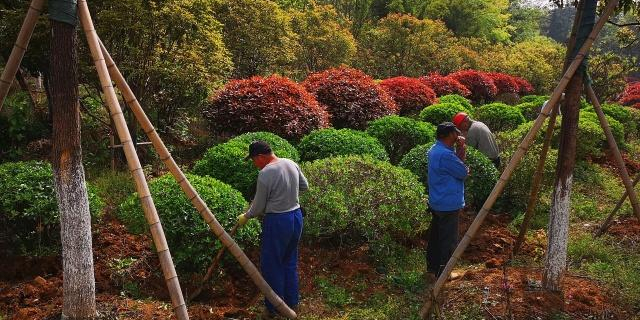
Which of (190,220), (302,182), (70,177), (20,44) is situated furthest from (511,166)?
(20,44)

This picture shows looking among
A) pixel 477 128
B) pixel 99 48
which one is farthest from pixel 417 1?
pixel 99 48

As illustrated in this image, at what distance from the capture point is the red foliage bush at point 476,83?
20.8m

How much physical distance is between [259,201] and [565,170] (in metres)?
2.90

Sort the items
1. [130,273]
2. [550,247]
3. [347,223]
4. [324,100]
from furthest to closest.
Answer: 1. [324,100]
2. [347,223]
3. [130,273]
4. [550,247]

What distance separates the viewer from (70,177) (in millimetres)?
3928

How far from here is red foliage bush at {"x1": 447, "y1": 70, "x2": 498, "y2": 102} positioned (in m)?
20.8

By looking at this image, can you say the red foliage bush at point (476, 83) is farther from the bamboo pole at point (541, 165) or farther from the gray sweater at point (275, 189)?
the gray sweater at point (275, 189)

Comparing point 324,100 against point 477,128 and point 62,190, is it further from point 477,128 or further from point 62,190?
point 62,190

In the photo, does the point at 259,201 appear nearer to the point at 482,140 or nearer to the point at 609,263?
the point at 609,263

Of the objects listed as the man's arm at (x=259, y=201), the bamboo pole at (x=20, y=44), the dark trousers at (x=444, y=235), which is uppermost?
the bamboo pole at (x=20, y=44)

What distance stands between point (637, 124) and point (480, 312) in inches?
659

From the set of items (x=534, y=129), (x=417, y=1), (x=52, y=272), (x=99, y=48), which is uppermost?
(x=417, y=1)

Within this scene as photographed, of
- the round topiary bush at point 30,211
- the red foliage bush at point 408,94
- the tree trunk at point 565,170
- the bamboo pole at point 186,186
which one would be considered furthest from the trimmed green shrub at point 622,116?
the round topiary bush at point 30,211

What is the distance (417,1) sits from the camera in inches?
1236
